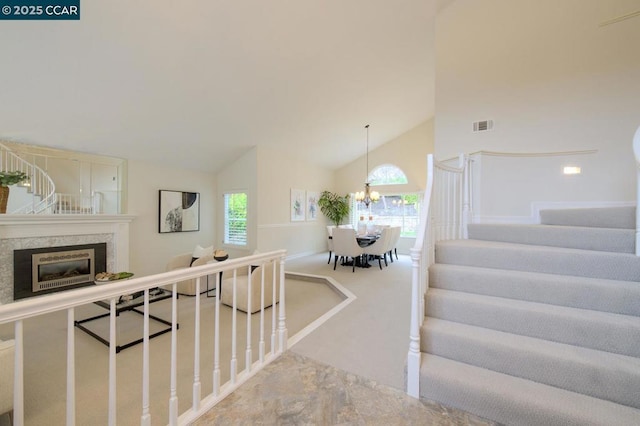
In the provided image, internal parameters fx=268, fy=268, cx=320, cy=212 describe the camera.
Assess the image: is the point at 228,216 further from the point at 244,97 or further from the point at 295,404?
the point at 295,404

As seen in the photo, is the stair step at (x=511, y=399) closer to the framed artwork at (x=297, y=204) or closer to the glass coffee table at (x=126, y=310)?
the glass coffee table at (x=126, y=310)

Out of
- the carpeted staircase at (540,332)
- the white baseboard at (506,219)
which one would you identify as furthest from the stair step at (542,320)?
the white baseboard at (506,219)

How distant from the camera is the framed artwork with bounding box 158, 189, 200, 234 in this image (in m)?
5.72

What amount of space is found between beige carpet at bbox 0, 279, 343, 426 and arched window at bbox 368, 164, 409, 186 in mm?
5532

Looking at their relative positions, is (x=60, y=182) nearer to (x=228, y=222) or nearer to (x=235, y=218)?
(x=228, y=222)

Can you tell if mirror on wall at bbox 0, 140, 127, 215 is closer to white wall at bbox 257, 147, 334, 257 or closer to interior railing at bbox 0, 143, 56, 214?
interior railing at bbox 0, 143, 56, 214

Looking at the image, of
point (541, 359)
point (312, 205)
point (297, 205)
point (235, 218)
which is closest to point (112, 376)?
point (541, 359)

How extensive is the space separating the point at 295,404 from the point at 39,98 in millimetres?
4649

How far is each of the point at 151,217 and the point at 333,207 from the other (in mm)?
4965

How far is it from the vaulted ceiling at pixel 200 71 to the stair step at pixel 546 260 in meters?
3.23

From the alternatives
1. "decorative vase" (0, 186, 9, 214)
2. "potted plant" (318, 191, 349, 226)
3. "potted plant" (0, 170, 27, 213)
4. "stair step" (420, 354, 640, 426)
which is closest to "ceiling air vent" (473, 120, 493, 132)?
"stair step" (420, 354, 640, 426)

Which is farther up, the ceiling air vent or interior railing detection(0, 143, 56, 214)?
the ceiling air vent

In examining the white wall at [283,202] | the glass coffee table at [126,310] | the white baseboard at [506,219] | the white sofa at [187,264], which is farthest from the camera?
the white wall at [283,202]

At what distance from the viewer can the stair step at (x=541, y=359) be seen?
148 centimetres
